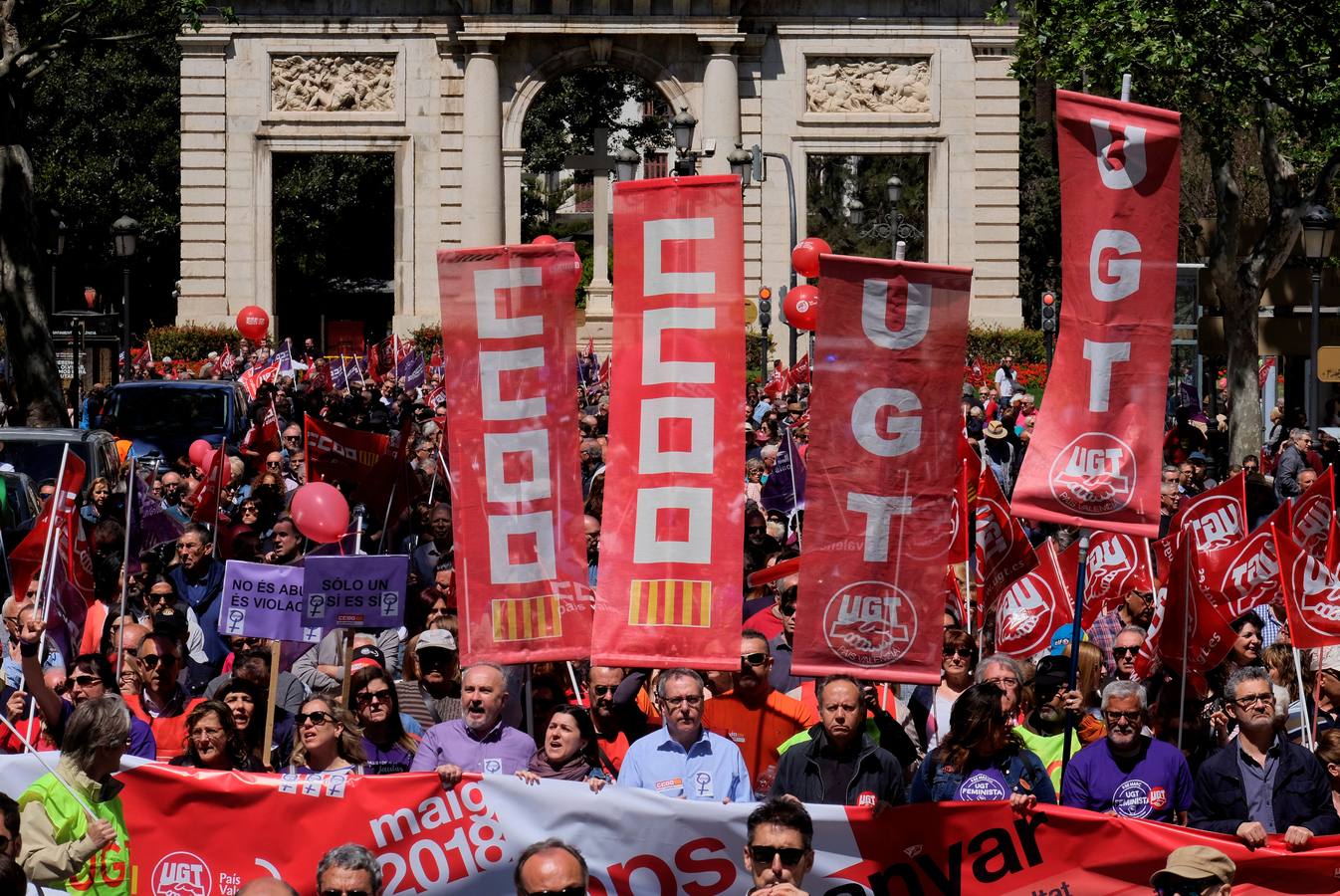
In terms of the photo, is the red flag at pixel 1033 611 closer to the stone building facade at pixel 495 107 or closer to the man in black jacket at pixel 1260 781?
the man in black jacket at pixel 1260 781

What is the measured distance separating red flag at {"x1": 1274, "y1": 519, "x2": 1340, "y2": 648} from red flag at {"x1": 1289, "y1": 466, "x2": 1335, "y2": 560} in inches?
50.6

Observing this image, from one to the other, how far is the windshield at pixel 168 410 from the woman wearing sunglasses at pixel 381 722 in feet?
58.7

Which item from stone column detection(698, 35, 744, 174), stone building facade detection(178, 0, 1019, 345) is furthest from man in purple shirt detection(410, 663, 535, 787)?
stone building facade detection(178, 0, 1019, 345)

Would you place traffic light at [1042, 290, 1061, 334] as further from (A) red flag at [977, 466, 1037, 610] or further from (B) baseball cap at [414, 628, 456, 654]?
(B) baseball cap at [414, 628, 456, 654]

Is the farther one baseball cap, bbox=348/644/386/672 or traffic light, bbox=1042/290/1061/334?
traffic light, bbox=1042/290/1061/334

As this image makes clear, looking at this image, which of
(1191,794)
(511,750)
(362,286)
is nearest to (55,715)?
(511,750)

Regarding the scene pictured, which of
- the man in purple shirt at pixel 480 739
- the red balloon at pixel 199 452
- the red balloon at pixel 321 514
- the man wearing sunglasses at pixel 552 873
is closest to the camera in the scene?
the man wearing sunglasses at pixel 552 873

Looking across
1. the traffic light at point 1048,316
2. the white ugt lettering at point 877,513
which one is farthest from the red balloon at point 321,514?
the traffic light at point 1048,316

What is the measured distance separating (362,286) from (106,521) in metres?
59.8

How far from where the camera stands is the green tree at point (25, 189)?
1115 inches

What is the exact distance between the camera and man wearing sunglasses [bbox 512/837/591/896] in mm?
5809

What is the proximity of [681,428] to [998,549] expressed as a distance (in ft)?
16.2

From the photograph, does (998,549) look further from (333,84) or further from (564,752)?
(333,84)

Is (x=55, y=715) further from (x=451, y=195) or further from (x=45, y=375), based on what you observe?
(x=451, y=195)
